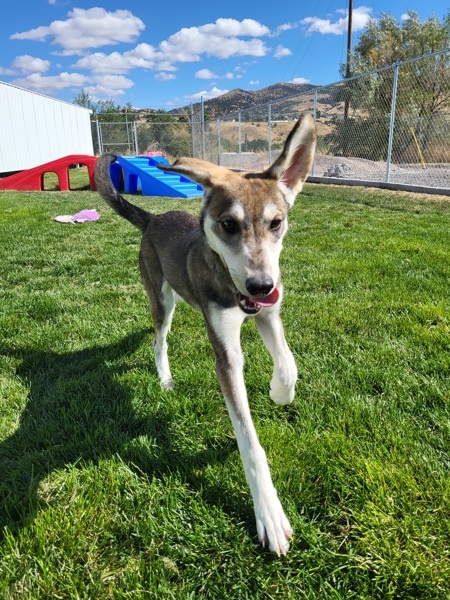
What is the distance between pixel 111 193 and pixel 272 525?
3036mm

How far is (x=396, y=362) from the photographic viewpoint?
3049mm

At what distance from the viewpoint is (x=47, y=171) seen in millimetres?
16781

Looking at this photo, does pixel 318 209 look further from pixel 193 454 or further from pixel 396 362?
pixel 193 454

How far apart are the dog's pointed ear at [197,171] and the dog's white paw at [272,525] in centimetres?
176

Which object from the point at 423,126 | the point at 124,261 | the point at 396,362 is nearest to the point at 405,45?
the point at 423,126

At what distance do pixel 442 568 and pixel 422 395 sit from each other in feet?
3.95

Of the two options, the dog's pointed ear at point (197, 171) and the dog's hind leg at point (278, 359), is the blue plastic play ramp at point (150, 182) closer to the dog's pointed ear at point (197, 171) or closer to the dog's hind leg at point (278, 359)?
the dog's pointed ear at point (197, 171)

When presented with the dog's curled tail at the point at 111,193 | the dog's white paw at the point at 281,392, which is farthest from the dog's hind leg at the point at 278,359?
the dog's curled tail at the point at 111,193

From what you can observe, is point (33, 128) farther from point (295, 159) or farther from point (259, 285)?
point (259, 285)

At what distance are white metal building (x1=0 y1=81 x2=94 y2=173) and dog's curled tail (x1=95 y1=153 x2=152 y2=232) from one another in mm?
22074

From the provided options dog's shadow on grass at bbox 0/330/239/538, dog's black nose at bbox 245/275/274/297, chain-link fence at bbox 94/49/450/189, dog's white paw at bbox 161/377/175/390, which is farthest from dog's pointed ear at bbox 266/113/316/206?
chain-link fence at bbox 94/49/450/189

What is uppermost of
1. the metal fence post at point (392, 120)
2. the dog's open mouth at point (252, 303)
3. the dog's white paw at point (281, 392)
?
the metal fence post at point (392, 120)

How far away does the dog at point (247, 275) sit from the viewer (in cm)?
193

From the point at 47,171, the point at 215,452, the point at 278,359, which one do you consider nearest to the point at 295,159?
the point at 278,359
